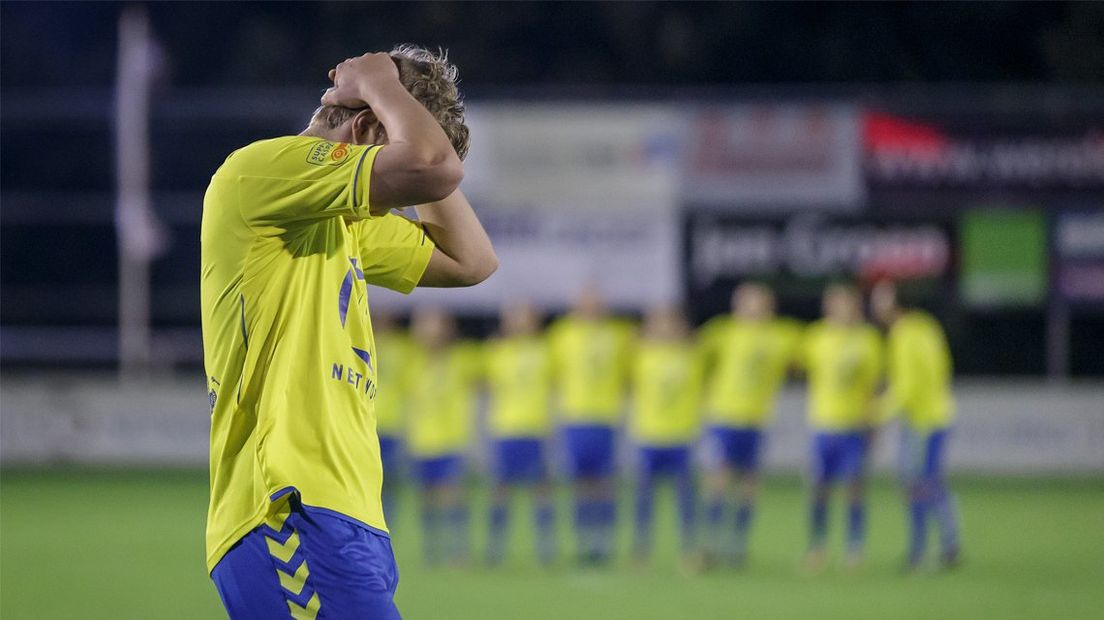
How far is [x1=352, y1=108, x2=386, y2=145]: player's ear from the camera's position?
8.02 feet

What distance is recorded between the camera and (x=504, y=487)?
10.1 meters

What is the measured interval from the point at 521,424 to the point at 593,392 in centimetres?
59

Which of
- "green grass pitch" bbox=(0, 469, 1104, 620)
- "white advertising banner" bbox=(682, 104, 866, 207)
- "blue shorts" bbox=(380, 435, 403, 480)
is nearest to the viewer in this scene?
"green grass pitch" bbox=(0, 469, 1104, 620)

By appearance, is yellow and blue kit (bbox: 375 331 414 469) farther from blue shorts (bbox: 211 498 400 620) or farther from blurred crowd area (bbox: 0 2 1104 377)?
blue shorts (bbox: 211 498 400 620)

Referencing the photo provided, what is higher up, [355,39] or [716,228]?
[355,39]

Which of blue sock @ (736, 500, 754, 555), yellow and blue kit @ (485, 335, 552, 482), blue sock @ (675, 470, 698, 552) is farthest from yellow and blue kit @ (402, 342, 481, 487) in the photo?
blue sock @ (736, 500, 754, 555)

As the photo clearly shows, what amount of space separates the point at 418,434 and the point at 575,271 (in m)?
5.75

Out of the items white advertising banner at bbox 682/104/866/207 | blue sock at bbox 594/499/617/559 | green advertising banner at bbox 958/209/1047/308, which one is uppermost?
white advertising banner at bbox 682/104/866/207

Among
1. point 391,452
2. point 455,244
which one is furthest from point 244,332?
point 391,452

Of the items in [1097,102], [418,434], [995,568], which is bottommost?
[995,568]

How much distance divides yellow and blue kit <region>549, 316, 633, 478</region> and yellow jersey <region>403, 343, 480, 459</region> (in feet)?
2.66

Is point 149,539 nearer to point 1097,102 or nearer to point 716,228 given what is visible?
point 716,228

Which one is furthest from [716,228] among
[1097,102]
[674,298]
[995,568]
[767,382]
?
[995,568]

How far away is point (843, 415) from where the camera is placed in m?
9.90
